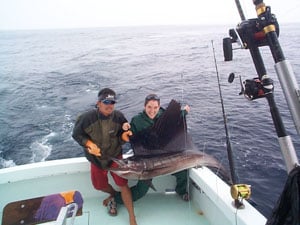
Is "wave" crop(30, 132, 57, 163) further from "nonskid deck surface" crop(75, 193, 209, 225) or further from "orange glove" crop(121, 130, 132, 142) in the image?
"orange glove" crop(121, 130, 132, 142)

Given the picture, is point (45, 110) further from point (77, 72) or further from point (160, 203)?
point (160, 203)

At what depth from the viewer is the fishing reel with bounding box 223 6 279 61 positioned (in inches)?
47.6

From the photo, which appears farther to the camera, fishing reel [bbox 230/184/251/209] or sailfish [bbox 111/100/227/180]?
sailfish [bbox 111/100/227/180]

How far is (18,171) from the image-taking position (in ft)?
7.29

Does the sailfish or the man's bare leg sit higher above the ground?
the sailfish

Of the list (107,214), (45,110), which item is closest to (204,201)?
(107,214)

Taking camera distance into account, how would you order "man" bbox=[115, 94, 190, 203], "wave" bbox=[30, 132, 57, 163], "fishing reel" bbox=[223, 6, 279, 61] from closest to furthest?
"fishing reel" bbox=[223, 6, 279, 61] < "man" bbox=[115, 94, 190, 203] < "wave" bbox=[30, 132, 57, 163]

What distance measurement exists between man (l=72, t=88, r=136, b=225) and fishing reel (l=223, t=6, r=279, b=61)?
1.04 meters

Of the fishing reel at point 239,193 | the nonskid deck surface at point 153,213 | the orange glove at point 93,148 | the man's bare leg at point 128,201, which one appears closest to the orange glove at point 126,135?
the orange glove at point 93,148

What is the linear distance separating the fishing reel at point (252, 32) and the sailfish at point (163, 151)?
3.25 ft

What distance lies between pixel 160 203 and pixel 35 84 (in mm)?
9049

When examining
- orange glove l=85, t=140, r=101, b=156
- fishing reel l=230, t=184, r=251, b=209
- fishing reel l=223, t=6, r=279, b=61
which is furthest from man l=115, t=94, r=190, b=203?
fishing reel l=223, t=6, r=279, b=61

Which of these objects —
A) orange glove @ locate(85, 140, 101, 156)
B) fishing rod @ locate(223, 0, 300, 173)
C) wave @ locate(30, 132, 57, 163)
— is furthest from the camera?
wave @ locate(30, 132, 57, 163)

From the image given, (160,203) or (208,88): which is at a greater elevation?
(208,88)
